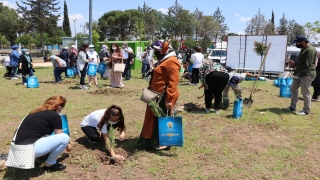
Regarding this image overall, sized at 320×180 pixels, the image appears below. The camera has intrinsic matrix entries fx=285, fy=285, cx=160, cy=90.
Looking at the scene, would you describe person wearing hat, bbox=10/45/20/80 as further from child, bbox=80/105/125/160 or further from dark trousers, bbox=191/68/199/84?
child, bbox=80/105/125/160

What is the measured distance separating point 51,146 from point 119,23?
51.7 meters

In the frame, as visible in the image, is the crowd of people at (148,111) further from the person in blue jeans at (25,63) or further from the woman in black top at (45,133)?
the person in blue jeans at (25,63)

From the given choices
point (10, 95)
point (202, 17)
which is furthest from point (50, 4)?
point (10, 95)

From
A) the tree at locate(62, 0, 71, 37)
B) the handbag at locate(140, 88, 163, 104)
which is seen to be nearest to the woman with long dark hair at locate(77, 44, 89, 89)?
the handbag at locate(140, 88, 163, 104)

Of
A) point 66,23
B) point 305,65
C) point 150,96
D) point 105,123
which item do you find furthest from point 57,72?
point 66,23

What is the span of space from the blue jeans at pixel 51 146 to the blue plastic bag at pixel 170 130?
1.36 m

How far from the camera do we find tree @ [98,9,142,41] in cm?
5194

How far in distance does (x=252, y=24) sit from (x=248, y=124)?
45937 mm

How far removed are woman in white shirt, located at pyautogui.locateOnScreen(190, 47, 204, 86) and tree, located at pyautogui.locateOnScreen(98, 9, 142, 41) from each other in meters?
41.0

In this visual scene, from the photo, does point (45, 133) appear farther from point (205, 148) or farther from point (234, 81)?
point (234, 81)

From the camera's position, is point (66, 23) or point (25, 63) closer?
point (25, 63)

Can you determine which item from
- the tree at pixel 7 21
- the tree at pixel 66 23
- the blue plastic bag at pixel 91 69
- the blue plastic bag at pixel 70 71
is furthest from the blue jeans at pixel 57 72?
the tree at pixel 66 23

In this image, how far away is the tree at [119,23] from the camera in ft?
170

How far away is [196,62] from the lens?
11547mm
